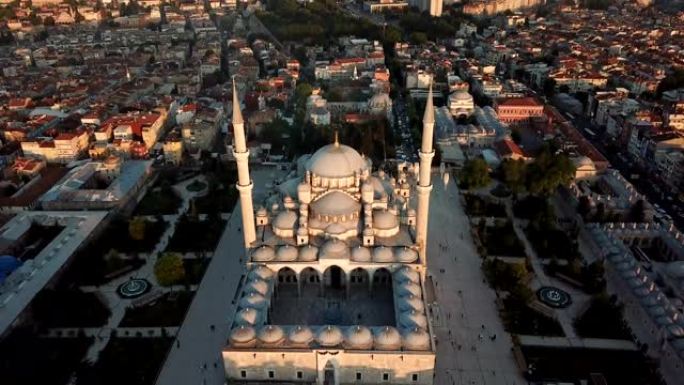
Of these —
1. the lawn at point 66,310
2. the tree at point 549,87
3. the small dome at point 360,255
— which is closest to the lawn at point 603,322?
the small dome at point 360,255

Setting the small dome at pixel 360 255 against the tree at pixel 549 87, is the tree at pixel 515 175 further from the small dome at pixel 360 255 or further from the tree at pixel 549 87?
the tree at pixel 549 87

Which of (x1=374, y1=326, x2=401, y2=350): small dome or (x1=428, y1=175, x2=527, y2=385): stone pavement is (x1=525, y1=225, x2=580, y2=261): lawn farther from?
(x1=374, y1=326, x2=401, y2=350): small dome

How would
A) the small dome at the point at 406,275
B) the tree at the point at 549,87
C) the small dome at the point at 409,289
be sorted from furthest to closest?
1. the tree at the point at 549,87
2. the small dome at the point at 406,275
3. the small dome at the point at 409,289

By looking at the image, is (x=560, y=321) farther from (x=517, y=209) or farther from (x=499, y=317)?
(x=517, y=209)

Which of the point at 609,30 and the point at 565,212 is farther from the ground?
the point at 609,30

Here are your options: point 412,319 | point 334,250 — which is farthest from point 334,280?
point 412,319

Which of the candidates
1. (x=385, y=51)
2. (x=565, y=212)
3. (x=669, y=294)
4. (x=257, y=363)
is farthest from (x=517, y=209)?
(x=385, y=51)

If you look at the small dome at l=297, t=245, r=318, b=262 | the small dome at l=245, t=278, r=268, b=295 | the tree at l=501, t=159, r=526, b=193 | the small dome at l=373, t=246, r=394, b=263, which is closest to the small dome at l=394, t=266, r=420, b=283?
the small dome at l=373, t=246, r=394, b=263
